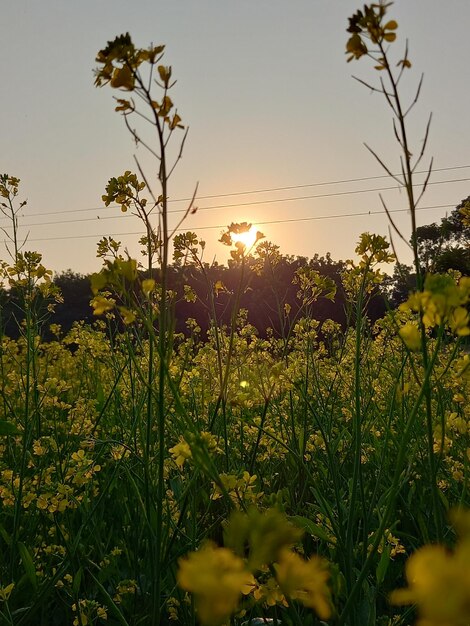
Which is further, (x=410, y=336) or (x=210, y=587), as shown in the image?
(x=410, y=336)

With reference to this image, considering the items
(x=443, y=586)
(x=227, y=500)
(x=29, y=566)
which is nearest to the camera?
(x=443, y=586)

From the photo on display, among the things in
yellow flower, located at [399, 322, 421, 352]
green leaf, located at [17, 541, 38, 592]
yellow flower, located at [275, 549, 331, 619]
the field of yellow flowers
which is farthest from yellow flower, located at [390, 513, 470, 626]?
green leaf, located at [17, 541, 38, 592]

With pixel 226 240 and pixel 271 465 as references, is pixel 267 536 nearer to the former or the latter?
pixel 226 240

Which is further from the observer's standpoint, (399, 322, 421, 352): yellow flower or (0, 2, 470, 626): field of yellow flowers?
(399, 322, 421, 352): yellow flower

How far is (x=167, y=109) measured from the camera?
3.39ft

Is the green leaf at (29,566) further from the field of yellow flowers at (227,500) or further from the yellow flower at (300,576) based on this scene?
the yellow flower at (300,576)

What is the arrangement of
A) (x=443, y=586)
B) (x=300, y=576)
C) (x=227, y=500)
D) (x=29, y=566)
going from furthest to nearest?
(x=29, y=566), (x=227, y=500), (x=300, y=576), (x=443, y=586)

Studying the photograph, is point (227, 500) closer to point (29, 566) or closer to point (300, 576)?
point (300, 576)

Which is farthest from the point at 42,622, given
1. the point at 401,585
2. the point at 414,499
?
the point at 414,499

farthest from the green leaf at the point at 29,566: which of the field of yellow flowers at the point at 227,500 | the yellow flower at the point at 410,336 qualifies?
the yellow flower at the point at 410,336

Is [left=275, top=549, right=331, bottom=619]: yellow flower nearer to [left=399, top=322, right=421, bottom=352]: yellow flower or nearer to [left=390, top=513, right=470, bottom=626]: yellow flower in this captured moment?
[left=390, top=513, right=470, bottom=626]: yellow flower

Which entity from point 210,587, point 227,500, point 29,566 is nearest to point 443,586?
point 210,587

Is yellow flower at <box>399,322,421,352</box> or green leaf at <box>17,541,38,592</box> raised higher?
yellow flower at <box>399,322,421,352</box>

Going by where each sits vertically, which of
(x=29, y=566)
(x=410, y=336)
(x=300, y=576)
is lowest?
(x=29, y=566)
